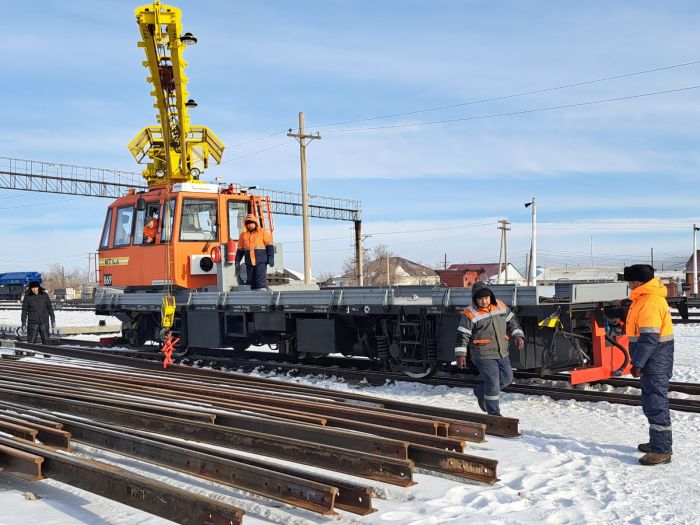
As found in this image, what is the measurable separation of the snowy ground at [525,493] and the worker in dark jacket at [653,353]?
244mm

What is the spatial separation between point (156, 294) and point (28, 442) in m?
7.70

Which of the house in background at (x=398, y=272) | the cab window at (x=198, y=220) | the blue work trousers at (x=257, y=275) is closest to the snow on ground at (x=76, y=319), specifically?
the cab window at (x=198, y=220)

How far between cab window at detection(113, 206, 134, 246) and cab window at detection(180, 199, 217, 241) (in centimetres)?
142

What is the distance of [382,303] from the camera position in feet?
33.4

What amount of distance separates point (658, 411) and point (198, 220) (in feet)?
30.5

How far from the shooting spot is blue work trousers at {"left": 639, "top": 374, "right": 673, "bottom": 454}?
5.88 m

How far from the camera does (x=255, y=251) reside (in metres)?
12.6

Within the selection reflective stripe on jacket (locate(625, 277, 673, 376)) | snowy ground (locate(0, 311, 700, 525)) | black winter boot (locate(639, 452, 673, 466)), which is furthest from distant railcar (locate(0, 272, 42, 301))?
black winter boot (locate(639, 452, 673, 466))

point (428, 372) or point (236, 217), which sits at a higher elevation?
point (236, 217)

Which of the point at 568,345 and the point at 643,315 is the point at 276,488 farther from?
the point at 568,345

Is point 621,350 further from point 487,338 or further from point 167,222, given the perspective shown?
point 167,222

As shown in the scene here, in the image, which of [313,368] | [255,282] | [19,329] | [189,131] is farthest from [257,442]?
[19,329]

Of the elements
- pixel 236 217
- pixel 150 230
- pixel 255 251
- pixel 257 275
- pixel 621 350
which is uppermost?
pixel 236 217

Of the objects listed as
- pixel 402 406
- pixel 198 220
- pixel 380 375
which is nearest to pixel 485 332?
pixel 402 406
